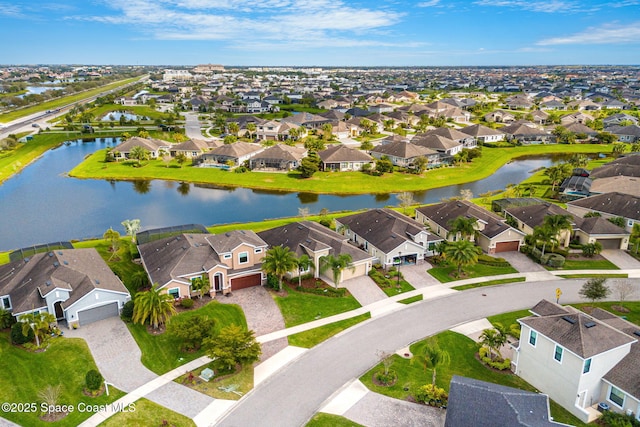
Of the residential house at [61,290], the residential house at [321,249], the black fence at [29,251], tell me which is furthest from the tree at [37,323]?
the residential house at [321,249]

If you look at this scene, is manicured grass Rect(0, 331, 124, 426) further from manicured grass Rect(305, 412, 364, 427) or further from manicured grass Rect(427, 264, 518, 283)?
manicured grass Rect(427, 264, 518, 283)

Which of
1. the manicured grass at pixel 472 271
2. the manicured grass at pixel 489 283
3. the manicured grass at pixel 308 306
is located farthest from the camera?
the manicured grass at pixel 472 271

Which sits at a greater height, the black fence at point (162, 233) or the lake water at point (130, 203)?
the black fence at point (162, 233)

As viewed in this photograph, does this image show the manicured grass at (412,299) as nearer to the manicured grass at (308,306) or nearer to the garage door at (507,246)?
the manicured grass at (308,306)

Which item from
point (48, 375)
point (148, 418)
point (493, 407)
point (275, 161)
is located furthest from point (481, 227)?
point (275, 161)

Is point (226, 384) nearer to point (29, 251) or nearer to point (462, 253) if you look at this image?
point (462, 253)

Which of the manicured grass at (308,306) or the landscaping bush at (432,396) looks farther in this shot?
the manicured grass at (308,306)
